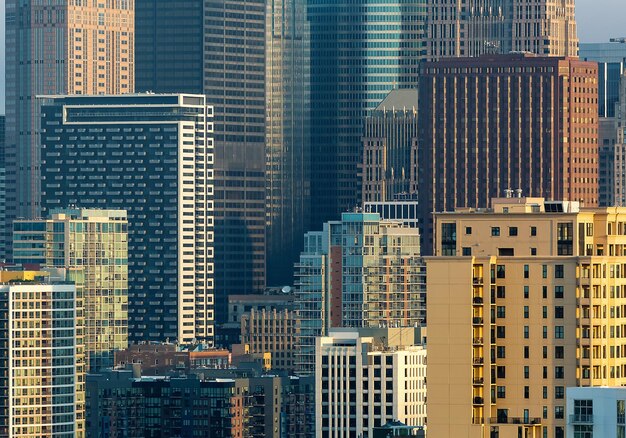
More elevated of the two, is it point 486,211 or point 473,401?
point 486,211

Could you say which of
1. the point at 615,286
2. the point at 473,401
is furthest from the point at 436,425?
the point at 615,286

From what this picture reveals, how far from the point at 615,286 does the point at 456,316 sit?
8.98m

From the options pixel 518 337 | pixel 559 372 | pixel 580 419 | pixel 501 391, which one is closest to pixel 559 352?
pixel 559 372

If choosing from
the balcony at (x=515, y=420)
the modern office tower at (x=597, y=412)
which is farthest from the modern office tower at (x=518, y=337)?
the modern office tower at (x=597, y=412)

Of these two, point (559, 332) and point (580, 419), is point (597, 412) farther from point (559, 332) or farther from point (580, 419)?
point (559, 332)

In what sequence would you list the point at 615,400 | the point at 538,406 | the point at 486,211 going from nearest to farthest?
1. the point at 615,400
2. the point at 538,406
3. the point at 486,211

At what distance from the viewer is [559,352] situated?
159250 mm

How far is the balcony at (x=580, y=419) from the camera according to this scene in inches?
5551

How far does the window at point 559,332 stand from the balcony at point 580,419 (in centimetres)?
1840

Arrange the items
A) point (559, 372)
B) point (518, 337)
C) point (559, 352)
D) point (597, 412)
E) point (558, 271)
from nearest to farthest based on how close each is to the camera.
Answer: point (597, 412), point (559, 372), point (559, 352), point (518, 337), point (558, 271)

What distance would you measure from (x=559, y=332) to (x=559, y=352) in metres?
1.14

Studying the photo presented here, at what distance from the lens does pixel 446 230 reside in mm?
165250

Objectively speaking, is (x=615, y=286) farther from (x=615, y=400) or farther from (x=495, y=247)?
(x=615, y=400)

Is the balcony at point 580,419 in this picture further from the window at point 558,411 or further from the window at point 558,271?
the window at point 558,271
